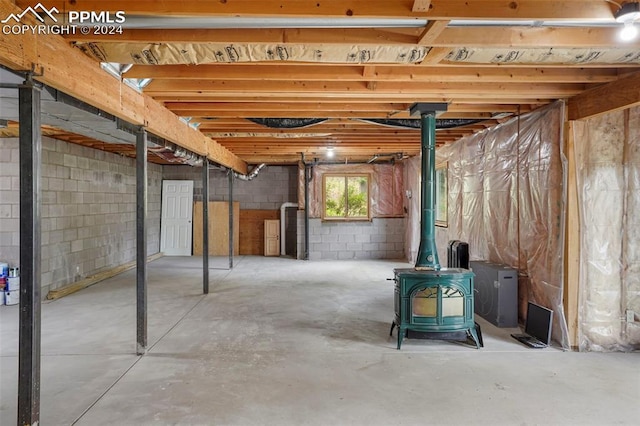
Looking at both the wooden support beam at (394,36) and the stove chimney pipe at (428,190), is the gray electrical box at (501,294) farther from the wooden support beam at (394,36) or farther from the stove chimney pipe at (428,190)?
the wooden support beam at (394,36)

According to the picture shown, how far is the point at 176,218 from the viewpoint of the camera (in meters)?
9.17

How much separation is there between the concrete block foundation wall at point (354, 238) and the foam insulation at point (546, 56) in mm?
6493

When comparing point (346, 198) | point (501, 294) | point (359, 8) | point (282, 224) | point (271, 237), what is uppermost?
point (359, 8)

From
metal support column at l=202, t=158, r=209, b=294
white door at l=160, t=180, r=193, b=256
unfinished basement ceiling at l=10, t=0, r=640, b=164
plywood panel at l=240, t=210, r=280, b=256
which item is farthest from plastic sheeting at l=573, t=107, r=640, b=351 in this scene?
white door at l=160, t=180, r=193, b=256

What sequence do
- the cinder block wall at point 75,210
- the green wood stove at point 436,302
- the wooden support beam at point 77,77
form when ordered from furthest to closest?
the cinder block wall at point 75,210
the green wood stove at point 436,302
the wooden support beam at point 77,77

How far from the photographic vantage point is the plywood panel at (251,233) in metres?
9.39

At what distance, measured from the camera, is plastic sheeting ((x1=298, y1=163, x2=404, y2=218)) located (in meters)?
8.78

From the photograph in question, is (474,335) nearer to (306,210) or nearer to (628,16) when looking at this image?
(628,16)

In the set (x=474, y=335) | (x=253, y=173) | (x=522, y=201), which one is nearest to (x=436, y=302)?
(x=474, y=335)

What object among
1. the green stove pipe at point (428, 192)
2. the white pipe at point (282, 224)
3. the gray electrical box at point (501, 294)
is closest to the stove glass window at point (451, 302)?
the green stove pipe at point (428, 192)

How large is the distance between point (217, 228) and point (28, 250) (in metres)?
7.40

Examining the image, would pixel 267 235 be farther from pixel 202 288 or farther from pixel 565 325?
pixel 565 325

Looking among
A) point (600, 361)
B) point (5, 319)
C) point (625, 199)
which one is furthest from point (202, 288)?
point (625, 199)

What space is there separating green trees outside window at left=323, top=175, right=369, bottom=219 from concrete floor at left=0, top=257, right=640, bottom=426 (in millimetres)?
4234
